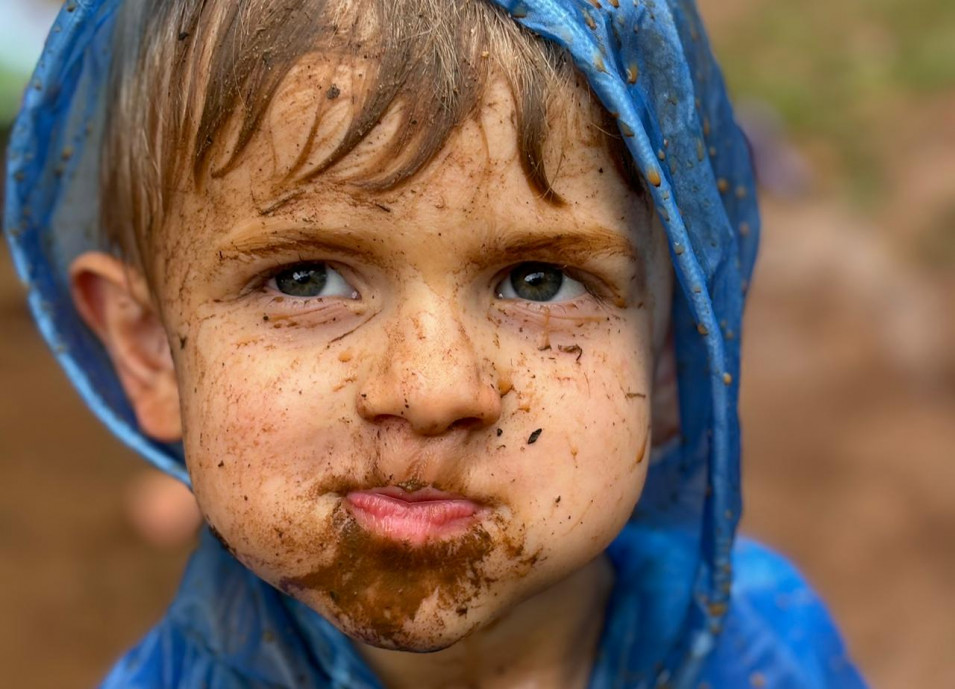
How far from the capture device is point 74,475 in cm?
405

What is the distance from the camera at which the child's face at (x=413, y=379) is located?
1.14 meters

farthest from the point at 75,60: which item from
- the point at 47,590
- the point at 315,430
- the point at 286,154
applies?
the point at 47,590

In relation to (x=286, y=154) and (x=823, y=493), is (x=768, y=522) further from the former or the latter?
(x=286, y=154)

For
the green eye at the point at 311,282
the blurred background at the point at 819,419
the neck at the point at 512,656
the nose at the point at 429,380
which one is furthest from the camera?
the blurred background at the point at 819,419

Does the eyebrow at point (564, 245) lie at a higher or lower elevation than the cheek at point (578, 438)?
higher

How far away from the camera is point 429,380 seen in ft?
3.67

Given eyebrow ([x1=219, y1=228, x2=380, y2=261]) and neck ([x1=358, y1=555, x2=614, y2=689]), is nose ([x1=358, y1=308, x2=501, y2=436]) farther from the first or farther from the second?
neck ([x1=358, y1=555, x2=614, y2=689])

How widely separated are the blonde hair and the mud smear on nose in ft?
1.16

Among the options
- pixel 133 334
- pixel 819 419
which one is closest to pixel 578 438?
pixel 133 334

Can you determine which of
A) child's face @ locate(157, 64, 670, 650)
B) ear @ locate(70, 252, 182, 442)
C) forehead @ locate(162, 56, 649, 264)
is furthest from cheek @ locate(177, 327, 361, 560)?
ear @ locate(70, 252, 182, 442)

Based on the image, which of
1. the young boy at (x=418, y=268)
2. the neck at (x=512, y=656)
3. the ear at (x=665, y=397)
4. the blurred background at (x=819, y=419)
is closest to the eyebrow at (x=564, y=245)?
the young boy at (x=418, y=268)

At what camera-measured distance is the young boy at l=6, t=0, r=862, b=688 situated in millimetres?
1134

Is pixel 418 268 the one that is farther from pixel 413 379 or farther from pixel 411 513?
pixel 411 513

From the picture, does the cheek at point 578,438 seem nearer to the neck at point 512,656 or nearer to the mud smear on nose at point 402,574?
the mud smear on nose at point 402,574
